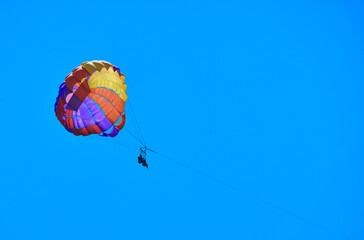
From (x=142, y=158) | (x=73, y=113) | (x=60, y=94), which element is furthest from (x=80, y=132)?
(x=142, y=158)

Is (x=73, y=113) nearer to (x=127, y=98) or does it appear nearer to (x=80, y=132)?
(x=80, y=132)

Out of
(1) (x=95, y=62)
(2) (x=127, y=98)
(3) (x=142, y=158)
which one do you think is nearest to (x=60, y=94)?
(1) (x=95, y=62)

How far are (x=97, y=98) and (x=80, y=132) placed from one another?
6.58 feet

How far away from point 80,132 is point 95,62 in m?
3.76

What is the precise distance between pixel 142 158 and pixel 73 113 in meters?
4.35

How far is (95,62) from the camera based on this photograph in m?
16.2

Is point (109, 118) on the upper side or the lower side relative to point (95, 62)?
lower

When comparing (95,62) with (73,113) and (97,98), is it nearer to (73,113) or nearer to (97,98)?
(97,98)

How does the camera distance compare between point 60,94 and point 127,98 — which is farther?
point 127,98

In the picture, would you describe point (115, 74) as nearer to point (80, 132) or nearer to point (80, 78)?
point (80, 78)

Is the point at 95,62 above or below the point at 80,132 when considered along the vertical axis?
above

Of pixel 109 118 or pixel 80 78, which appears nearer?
pixel 80 78

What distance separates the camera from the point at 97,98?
16891 mm

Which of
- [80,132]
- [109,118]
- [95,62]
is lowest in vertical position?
[80,132]
